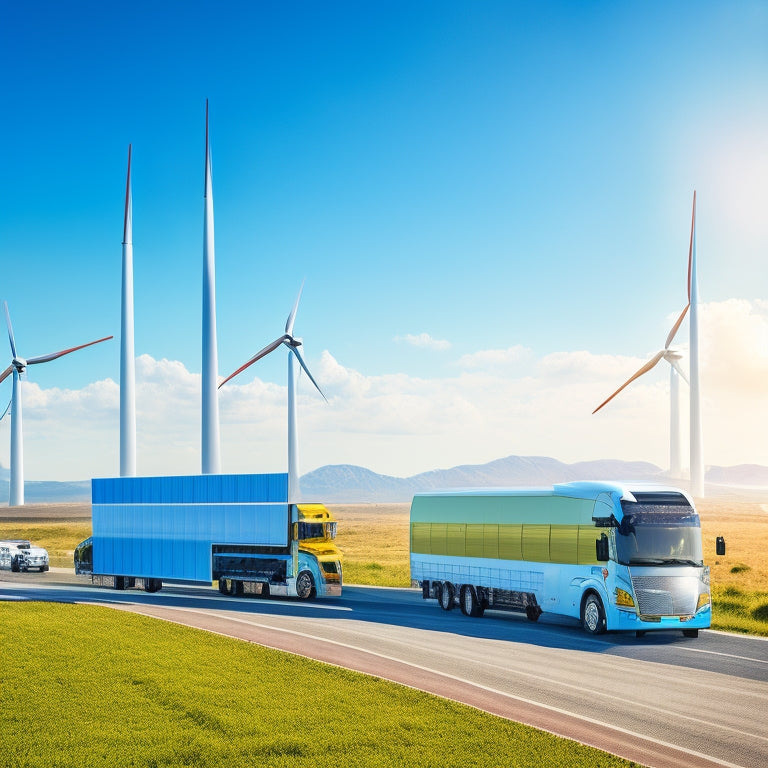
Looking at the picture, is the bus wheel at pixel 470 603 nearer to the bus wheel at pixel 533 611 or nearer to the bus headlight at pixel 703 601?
the bus wheel at pixel 533 611

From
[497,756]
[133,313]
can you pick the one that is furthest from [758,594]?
[133,313]

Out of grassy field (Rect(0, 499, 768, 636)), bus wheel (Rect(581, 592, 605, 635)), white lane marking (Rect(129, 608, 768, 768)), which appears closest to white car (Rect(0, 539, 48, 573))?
grassy field (Rect(0, 499, 768, 636))

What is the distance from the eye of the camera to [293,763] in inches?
562

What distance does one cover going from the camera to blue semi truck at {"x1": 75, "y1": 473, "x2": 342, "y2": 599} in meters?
39.9

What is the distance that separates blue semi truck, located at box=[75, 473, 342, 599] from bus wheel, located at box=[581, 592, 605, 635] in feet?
43.4

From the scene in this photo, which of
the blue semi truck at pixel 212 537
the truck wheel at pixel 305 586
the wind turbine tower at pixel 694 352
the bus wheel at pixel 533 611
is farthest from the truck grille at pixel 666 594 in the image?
the wind turbine tower at pixel 694 352

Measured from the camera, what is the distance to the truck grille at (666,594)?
2730 centimetres

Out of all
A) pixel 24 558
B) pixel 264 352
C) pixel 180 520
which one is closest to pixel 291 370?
pixel 264 352

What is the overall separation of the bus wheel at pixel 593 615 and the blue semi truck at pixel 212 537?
13226 millimetres

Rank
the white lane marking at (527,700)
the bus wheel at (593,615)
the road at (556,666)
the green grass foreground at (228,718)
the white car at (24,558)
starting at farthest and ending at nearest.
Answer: the white car at (24,558)
the bus wheel at (593,615)
the road at (556,666)
the white lane marking at (527,700)
the green grass foreground at (228,718)

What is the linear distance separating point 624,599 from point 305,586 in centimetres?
1635

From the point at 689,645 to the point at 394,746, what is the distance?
47.5 ft

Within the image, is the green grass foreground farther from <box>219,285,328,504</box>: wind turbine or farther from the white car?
<box>219,285,328,504</box>: wind turbine

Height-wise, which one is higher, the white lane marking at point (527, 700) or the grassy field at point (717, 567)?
the white lane marking at point (527, 700)
